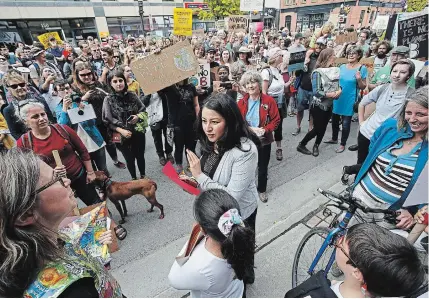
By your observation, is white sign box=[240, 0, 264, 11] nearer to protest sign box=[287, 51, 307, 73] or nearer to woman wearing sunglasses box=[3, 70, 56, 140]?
protest sign box=[287, 51, 307, 73]

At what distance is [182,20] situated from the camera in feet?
22.2

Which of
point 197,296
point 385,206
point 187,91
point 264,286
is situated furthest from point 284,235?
point 187,91

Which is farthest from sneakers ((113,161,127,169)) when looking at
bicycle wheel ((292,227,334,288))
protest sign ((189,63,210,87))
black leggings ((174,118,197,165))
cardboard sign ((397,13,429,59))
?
cardboard sign ((397,13,429,59))

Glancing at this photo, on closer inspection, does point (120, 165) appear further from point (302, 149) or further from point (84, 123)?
point (302, 149)

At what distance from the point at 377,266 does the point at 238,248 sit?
0.62 meters

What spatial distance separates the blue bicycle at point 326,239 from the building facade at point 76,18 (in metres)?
22.4

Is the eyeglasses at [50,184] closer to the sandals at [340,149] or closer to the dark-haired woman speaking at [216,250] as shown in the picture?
the dark-haired woman speaking at [216,250]

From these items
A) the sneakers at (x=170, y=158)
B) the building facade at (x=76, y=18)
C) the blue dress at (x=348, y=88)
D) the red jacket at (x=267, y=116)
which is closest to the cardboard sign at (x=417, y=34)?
the blue dress at (x=348, y=88)

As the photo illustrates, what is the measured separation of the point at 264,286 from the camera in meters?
2.49

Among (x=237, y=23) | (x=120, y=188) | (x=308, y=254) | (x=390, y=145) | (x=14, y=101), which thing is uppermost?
(x=237, y=23)

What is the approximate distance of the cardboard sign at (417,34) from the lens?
4.47 m

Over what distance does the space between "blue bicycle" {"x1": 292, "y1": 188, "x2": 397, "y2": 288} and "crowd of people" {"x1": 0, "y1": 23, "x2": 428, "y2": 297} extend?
0.89 feet

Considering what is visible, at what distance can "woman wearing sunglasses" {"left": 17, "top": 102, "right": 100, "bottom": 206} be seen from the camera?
2494mm

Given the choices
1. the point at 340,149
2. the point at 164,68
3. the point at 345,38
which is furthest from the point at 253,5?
the point at 164,68
